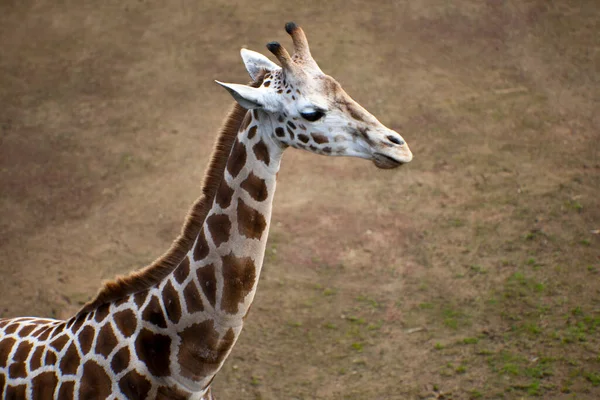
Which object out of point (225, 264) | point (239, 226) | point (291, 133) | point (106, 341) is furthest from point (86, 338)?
point (291, 133)

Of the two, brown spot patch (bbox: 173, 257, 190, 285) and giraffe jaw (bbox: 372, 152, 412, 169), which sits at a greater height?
giraffe jaw (bbox: 372, 152, 412, 169)

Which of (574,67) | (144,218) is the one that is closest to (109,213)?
(144,218)

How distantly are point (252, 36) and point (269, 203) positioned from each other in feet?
27.0

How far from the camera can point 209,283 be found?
461cm

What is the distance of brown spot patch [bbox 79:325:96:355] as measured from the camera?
482 cm

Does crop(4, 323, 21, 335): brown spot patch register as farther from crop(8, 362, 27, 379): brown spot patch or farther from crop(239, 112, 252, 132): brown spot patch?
crop(239, 112, 252, 132): brown spot patch

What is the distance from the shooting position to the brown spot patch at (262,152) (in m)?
4.48

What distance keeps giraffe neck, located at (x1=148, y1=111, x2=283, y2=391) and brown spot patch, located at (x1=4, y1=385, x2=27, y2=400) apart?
1070 mm

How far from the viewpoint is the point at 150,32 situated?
12.6 m

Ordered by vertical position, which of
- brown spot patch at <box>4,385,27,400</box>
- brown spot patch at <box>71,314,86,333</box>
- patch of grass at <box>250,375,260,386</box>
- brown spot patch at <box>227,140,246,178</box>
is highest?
brown spot patch at <box>227,140,246,178</box>

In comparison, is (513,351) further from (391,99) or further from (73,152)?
(73,152)

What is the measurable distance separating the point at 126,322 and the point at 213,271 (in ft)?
2.44

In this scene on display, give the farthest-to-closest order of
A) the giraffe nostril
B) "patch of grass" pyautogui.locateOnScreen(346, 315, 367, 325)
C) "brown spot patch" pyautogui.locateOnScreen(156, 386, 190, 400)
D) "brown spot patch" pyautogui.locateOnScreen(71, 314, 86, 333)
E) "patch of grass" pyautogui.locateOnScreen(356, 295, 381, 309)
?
"patch of grass" pyautogui.locateOnScreen(356, 295, 381, 309) → "patch of grass" pyautogui.locateOnScreen(346, 315, 367, 325) → "brown spot patch" pyautogui.locateOnScreen(71, 314, 86, 333) → "brown spot patch" pyautogui.locateOnScreen(156, 386, 190, 400) → the giraffe nostril

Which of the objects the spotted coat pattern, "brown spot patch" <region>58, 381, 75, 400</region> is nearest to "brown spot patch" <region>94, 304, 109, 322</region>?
the spotted coat pattern
